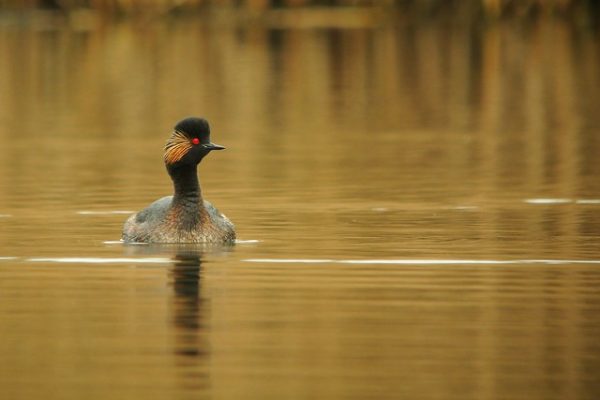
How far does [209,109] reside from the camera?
33062 mm

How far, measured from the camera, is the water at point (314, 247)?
36.4ft

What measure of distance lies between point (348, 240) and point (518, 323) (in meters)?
4.36

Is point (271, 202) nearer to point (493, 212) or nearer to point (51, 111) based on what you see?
point (493, 212)

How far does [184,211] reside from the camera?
1667 centimetres

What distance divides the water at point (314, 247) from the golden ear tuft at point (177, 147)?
87cm

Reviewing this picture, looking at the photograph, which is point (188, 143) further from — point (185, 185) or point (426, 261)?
point (426, 261)

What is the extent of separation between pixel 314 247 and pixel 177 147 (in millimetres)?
1541

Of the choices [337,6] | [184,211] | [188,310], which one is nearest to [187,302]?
[188,310]

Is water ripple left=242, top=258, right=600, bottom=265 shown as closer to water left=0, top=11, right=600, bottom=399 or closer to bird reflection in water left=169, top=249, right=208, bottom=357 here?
water left=0, top=11, right=600, bottom=399

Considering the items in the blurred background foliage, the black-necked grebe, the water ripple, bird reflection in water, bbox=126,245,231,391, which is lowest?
bird reflection in water, bbox=126,245,231,391

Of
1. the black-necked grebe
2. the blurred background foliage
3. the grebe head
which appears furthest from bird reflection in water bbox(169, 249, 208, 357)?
the blurred background foliage

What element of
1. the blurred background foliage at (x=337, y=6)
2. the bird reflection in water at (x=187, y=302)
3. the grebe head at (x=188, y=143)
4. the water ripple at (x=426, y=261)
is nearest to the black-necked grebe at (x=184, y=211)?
the grebe head at (x=188, y=143)

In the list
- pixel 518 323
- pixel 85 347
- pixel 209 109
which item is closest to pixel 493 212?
pixel 518 323

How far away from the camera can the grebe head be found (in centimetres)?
1692
